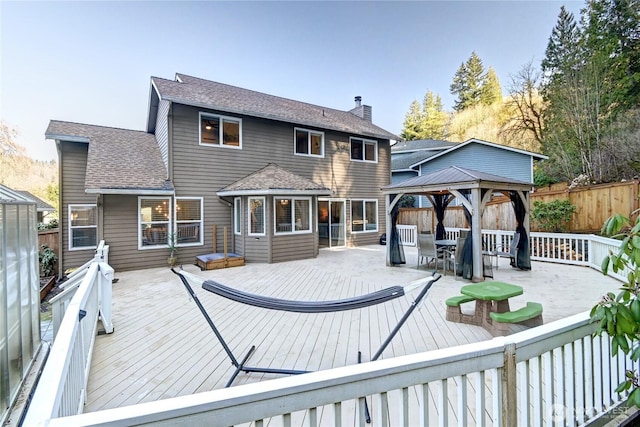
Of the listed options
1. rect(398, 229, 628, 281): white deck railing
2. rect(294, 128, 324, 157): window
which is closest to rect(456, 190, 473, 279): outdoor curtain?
rect(398, 229, 628, 281): white deck railing

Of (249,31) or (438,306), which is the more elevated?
(249,31)

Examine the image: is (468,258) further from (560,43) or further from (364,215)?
(560,43)

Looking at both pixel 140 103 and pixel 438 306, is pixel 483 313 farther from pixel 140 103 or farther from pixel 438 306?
pixel 140 103

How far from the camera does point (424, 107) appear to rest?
3170cm

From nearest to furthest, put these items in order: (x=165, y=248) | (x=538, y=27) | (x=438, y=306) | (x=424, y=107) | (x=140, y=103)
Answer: (x=438, y=306), (x=165, y=248), (x=538, y=27), (x=140, y=103), (x=424, y=107)

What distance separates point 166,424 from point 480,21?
1949 cm

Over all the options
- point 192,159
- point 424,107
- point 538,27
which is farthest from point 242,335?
point 424,107

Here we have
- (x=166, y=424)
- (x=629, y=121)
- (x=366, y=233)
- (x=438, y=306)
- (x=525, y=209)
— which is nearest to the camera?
(x=166, y=424)

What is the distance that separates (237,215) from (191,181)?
1.79m

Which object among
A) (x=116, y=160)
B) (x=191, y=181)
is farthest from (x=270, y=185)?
(x=116, y=160)

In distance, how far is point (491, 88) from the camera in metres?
29.8

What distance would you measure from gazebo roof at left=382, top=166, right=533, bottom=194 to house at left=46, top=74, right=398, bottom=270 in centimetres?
307

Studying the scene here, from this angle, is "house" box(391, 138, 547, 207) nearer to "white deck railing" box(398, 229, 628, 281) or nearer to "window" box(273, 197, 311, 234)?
"white deck railing" box(398, 229, 628, 281)

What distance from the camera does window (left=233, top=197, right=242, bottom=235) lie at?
9274 millimetres
